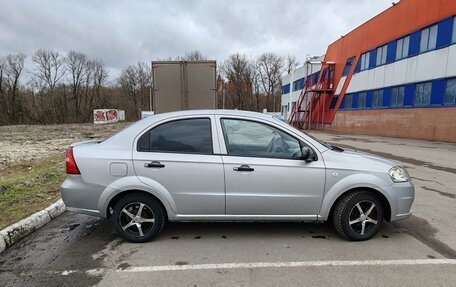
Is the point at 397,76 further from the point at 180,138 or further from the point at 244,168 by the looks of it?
the point at 180,138

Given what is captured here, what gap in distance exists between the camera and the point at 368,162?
4.09m

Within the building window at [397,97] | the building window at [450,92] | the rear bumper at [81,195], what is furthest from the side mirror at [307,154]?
the building window at [397,97]

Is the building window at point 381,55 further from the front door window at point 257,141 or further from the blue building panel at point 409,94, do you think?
the front door window at point 257,141

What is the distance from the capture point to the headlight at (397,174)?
406 cm

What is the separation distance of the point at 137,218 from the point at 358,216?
9.44 feet

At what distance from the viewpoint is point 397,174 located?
4.10m

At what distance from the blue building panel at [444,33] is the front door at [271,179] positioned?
18992 mm

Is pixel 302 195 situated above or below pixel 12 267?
above

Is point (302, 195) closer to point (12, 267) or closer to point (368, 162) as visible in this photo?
point (368, 162)

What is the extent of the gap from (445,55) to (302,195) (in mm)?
19076

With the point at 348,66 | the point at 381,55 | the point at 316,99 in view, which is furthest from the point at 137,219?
the point at 316,99

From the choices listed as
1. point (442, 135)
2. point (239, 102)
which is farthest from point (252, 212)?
point (239, 102)

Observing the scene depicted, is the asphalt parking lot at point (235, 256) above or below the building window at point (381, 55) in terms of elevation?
below

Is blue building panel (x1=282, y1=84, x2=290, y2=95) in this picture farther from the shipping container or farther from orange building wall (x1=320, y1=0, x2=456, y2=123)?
the shipping container
